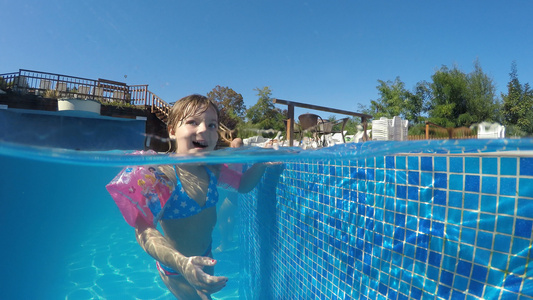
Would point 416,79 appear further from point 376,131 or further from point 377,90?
point 377,90

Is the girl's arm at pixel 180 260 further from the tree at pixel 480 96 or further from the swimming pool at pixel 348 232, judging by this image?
the tree at pixel 480 96

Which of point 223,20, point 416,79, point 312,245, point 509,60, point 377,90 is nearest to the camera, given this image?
point 312,245

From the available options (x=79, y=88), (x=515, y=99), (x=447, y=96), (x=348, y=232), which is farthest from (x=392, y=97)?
(x=79, y=88)

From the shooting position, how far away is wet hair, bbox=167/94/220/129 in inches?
99.4

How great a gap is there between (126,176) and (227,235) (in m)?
2.39

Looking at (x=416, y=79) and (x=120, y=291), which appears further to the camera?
(x=416, y=79)

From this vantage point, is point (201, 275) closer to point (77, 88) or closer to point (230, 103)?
point (230, 103)

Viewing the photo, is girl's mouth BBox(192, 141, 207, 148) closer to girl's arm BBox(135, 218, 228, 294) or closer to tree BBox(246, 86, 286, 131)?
girl's arm BBox(135, 218, 228, 294)

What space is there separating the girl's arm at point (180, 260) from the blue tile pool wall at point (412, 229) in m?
0.93

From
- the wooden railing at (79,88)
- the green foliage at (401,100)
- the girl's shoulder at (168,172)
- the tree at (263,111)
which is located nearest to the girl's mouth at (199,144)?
the girl's shoulder at (168,172)

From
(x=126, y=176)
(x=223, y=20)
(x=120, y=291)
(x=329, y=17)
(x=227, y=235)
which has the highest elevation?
(x=329, y=17)

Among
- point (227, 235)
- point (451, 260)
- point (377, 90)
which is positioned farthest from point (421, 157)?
point (377, 90)

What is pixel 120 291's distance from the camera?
3914 mm

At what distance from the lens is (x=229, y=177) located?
3.25 m
